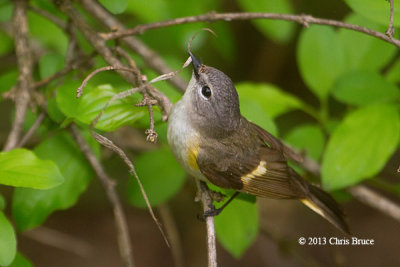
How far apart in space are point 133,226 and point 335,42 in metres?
2.68

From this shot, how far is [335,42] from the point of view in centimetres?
262

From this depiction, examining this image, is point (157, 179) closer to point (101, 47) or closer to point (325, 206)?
point (101, 47)

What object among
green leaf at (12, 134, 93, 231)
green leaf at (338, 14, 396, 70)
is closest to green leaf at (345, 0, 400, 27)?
green leaf at (338, 14, 396, 70)

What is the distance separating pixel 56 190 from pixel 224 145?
787mm

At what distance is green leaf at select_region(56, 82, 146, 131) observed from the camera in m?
1.87

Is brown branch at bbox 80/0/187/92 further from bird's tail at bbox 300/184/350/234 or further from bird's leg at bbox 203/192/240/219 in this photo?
bird's tail at bbox 300/184/350/234

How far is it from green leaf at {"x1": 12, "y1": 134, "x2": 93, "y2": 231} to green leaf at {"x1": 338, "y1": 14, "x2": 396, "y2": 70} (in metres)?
1.56

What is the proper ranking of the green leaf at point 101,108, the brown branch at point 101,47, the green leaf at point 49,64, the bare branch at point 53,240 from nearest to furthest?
the green leaf at point 101,108 < the brown branch at point 101,47 < the green leaf at point 49,64 < the bare branch at point 53,240

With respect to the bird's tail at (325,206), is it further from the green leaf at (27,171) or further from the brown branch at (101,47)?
the green leaf at (27,171)

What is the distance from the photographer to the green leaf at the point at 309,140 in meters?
2.61

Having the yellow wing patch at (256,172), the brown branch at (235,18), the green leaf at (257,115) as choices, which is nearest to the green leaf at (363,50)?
the brown branch at (235,18)

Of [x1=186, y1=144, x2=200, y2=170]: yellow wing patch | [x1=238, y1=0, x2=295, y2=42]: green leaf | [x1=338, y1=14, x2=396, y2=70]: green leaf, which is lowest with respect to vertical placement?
[x1=186, y1=144, x2=200, y2=170]: yellow wing patch

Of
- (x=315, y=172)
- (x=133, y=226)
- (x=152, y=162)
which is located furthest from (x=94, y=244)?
(x=315, y=172)

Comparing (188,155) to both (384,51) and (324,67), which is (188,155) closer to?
(324,67)
